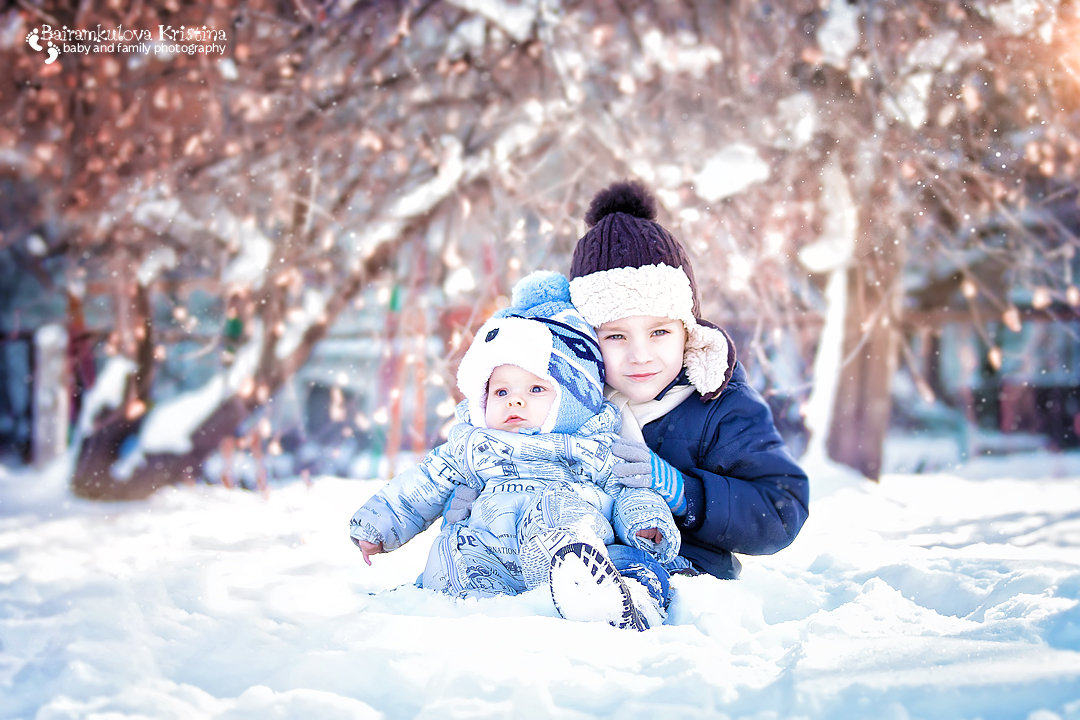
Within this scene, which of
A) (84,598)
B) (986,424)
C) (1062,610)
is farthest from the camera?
(986,424)

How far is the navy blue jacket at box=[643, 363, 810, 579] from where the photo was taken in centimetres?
200

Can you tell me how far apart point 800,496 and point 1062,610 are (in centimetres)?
61

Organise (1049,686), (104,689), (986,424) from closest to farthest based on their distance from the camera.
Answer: (1049,686) < (104,689) < (986,424)

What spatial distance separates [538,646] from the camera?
146cm

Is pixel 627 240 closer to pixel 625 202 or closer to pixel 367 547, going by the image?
pixel 625 202

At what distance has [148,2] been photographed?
4.79 m

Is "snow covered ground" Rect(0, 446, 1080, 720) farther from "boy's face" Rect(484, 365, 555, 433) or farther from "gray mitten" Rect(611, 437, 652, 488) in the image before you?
"boy's face" Rect(484, 365, 555, 433)

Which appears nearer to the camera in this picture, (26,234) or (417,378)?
(417,378)

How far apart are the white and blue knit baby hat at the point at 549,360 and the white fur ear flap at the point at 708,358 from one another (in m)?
0.27

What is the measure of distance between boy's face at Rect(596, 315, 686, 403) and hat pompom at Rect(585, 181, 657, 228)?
0.46 m

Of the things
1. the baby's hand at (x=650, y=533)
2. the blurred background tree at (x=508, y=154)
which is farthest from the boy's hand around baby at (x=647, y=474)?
the blurred background tree at (x=508, y=154)

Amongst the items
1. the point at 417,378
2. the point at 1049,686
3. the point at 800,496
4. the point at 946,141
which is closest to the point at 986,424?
the point at 946,141

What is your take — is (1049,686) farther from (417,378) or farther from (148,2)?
(148,2)

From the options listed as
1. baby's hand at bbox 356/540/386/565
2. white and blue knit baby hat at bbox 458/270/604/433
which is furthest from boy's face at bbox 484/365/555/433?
baby's hand at bbox 356/540/386/565
